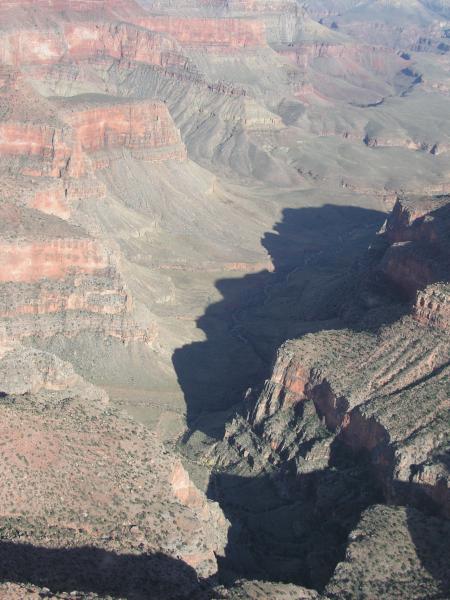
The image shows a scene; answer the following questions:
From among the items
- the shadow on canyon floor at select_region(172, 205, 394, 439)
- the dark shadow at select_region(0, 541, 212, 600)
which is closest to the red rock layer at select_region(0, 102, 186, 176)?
the shadow on canyon floor at select_region(172, 205, 394, 439)

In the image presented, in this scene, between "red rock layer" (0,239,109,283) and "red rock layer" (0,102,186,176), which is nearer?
"red rock layer" (0,239,109,283)

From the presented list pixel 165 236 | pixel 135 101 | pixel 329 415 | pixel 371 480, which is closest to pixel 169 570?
pixel 371 480

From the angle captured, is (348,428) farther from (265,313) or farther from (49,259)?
(265,313)

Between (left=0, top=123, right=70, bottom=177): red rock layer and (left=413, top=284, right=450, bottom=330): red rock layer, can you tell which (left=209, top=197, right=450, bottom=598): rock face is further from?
(left=0, top=123, right=70, bottom=177): red rock layer

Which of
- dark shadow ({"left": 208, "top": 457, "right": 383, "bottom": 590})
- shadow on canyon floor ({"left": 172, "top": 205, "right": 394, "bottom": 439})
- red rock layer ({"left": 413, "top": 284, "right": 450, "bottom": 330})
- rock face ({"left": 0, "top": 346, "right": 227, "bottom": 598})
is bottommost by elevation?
shadow on canyon floor ({"left": 172, "top": 205, "right": 394, "bottom": 439})

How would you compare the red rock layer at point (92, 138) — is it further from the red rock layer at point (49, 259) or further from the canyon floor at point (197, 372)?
the red rock layer at point (49, 259)

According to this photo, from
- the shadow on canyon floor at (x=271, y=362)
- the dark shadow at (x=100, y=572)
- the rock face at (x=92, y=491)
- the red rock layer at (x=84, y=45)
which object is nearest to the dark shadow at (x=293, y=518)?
the shadow on canyon floor at (x=271, y=362)
